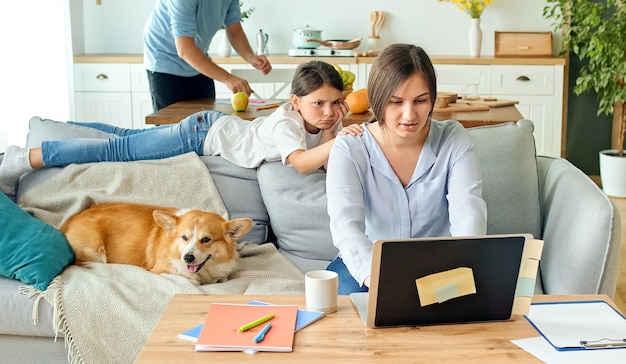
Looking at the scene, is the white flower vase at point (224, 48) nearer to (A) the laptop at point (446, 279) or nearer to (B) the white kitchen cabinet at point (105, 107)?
(B) the white kitchen cabinet at point (105, 107)

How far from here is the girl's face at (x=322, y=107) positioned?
2.66 metres

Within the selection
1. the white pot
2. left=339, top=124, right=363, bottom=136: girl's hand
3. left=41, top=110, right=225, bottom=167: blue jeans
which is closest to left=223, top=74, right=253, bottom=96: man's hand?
left=41, top=110, right=225, bottom=167: blue jeans

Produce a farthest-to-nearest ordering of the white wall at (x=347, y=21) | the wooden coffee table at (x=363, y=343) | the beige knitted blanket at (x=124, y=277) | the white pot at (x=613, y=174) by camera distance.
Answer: the white wall at (x=347, y=21), the white pot at (x=613, y=174), the beige knitted blanket at (x=124, y=277), the wooden coffee table at (x=363, y=343)

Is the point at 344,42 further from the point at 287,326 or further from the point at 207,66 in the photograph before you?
the point at 287,326

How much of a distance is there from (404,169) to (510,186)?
0.59 m

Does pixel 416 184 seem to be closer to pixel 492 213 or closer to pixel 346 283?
pixel 346 283

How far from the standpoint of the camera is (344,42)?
5.49 meters

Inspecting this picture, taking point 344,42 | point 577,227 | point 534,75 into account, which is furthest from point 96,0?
point 577,227

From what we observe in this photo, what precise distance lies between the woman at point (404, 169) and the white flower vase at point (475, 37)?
3.59 m

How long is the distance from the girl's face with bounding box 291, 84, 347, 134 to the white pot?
10.2ft

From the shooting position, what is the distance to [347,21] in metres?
5.88

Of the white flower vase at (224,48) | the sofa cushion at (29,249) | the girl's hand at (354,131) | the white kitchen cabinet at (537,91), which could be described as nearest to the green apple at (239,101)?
the sofa cushion at (29,249)

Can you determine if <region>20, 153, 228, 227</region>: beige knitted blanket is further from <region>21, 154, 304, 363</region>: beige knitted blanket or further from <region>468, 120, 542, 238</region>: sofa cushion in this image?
<region>468, 120, 542, 238</region>: sofa cushion

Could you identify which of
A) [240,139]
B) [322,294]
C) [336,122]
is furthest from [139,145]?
[322,294]
